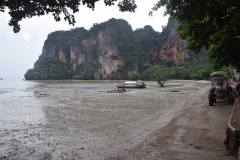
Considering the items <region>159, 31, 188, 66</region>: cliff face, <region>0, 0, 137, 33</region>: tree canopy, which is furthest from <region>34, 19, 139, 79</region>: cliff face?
<region>0, 0, 137, 33</region>: tree canopy

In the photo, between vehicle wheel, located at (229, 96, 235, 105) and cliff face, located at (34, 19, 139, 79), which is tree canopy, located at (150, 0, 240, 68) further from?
cliff face, located at (34, 19, 139, 79)

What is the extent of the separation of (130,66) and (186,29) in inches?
4005

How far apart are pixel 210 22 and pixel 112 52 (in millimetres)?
109819

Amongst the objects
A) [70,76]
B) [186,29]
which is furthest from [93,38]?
[186,29]

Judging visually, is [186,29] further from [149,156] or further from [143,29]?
[143,29]

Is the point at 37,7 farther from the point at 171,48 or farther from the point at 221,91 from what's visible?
the point at 171,48

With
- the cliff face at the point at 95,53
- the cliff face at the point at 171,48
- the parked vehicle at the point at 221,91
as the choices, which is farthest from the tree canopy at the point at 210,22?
the cliff face at the point at 171,48

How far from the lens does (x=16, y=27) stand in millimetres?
3939

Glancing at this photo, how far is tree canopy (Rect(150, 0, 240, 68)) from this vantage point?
170 inches

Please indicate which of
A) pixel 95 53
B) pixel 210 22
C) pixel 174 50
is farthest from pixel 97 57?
pixel 210 22

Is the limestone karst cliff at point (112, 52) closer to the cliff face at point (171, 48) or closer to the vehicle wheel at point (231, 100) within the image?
the cliff face at point (171, 48)

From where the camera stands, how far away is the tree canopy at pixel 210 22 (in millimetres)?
4309

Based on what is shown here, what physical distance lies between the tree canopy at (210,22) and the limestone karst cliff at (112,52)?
312ft

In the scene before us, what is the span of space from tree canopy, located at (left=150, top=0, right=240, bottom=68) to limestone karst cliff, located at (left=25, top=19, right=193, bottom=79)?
95.0m
